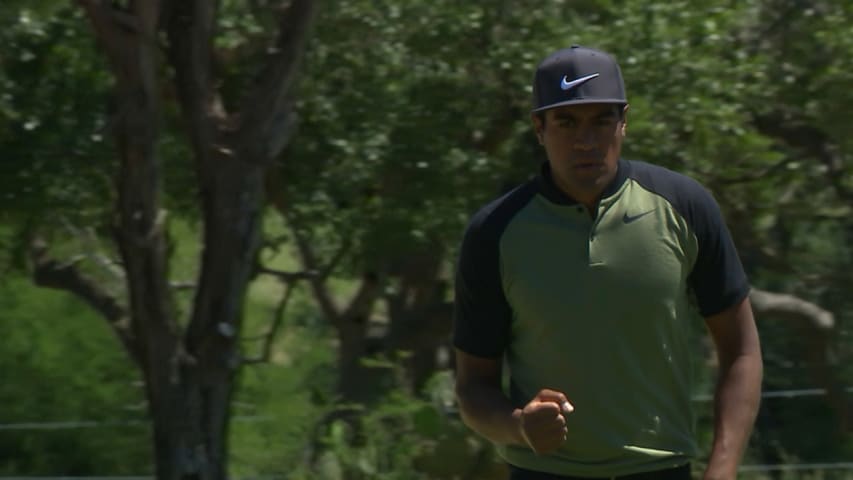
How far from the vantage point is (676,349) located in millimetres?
2705

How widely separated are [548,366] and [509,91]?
235 inches

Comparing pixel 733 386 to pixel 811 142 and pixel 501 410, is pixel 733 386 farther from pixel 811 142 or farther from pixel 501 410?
pixel 811 142

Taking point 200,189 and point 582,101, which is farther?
point 200,189

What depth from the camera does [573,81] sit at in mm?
2611

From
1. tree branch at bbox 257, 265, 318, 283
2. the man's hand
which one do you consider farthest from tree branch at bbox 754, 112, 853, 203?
the man's hand

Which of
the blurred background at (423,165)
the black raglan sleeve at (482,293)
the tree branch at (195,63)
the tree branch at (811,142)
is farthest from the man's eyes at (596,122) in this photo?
the tree branch at (811,142)

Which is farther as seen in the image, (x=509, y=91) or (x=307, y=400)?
(x=307, y=400)

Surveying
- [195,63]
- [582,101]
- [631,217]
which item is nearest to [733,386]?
[631,217]

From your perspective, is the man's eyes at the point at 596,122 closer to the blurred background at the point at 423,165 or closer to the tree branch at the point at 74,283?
the blurred background at the point at 423,165

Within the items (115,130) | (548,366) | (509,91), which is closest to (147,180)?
(115,130)

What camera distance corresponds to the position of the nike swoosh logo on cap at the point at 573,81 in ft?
8.55

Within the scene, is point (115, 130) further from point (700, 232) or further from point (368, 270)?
point (700, 232)

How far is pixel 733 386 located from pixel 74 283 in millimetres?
8103

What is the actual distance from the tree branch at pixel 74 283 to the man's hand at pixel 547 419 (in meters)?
7.61
